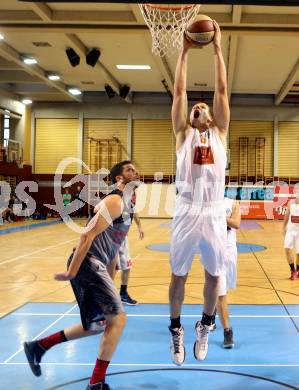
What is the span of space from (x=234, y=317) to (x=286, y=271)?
4.42 m

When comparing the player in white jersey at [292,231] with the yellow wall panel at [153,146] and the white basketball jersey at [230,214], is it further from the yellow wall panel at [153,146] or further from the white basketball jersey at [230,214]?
the yellow wall panel at [153,146]

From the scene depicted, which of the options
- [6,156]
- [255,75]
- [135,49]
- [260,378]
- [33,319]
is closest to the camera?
[260,378]

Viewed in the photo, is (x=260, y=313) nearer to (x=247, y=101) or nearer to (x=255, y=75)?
(x=255, y=75)

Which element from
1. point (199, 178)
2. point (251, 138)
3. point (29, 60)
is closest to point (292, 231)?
point (199, 178)

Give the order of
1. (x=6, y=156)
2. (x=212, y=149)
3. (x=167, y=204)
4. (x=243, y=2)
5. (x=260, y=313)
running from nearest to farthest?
(x=212, y=149) < (x=243, y=2) < (x=260, y=313) < (x=6, y=156) < (x=167, y=204)

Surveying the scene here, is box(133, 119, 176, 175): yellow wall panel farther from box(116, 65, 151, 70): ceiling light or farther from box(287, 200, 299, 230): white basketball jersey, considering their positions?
box(287, 200, 299, 230): white basketball jersey

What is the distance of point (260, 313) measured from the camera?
7.20 metres

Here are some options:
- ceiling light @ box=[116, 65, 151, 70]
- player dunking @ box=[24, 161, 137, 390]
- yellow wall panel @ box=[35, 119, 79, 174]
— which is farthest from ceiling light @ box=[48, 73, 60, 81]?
player dunking @ box=[24, 161, 137, 390]

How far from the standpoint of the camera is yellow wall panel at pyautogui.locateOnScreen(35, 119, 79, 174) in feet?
98.4

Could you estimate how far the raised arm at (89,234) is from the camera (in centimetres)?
416

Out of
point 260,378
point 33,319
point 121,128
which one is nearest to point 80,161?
point 121,128

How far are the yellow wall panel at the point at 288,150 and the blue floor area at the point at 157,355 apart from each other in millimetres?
22399

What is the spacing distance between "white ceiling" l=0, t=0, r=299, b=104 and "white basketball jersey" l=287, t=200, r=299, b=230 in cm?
611

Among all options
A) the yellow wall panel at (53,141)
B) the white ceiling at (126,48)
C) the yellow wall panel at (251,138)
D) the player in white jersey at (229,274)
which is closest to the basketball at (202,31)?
the player in white jersey at (229,274)
